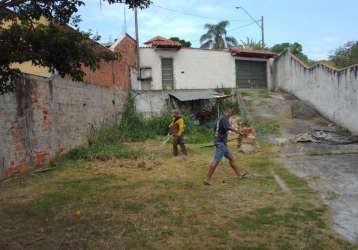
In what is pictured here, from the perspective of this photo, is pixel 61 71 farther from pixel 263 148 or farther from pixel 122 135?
pixel 122 135

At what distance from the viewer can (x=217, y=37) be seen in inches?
1551

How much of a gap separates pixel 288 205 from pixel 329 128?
9.44 metres

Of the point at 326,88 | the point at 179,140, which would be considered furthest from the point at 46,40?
the point at 326,88

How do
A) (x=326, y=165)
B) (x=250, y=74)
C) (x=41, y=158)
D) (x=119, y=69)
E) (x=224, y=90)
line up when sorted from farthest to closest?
(x=250, y=74), (x=224, y=90), (x=119, y=69), (x=41, y=158), (x=326, y=165)

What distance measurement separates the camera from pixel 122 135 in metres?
16.4

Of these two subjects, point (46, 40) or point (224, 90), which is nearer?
point (46, 40)

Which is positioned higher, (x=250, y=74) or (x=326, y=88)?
(x=250, y=74)

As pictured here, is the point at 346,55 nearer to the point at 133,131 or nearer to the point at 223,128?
the point at 133,131

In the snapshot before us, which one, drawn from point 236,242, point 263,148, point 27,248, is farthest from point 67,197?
point 263,148

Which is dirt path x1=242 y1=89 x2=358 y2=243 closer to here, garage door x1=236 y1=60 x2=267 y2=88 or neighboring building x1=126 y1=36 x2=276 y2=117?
neighboring building x1=126 y1=36 x2=276 y2=117

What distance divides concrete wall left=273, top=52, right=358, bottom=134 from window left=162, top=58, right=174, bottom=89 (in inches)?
250

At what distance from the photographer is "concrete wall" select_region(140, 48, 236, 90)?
2253 cm

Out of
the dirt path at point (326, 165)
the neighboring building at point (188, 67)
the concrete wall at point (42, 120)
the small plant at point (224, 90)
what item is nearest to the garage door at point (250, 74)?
the neighboring building at point (188, 67)

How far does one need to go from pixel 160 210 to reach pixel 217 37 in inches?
1363
